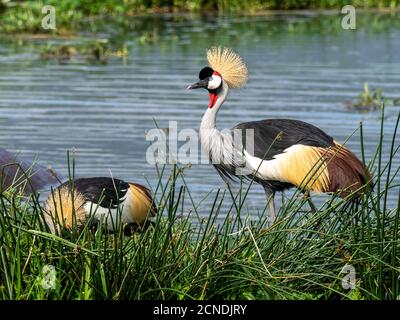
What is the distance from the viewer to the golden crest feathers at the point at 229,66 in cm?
909

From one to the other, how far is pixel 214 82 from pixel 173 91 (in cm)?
953

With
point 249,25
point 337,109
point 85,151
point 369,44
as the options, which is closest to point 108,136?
point 85,151

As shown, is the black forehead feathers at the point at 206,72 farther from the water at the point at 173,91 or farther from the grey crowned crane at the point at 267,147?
the water at the point at 173,91

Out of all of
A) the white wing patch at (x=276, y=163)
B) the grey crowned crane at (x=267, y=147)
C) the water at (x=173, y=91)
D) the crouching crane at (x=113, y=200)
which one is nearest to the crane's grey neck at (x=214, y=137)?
the grey crowned crane at (x=267, y=147)

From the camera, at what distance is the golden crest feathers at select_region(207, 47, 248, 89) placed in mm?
9086

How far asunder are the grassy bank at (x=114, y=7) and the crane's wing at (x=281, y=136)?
56.6ft

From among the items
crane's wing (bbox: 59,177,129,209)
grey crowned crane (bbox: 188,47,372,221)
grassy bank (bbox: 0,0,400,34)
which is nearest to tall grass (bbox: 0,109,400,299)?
crane's wing (bbox: 59,177,129,209)

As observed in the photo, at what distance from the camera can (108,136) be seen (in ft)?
49.4

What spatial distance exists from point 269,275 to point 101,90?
13132 millimetres

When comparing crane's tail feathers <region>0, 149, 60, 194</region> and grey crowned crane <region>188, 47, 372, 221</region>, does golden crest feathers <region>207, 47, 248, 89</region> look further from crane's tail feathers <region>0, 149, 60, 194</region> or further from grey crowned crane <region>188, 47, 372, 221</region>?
crane's tail feathers <region>0, 149, 60, 194</region>

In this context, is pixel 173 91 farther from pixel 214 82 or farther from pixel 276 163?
pixel 276 163

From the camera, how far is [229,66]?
30.0 ft

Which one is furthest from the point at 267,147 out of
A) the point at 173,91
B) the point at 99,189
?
the point at 173,91

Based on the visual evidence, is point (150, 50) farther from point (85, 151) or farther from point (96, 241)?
point (96, 241)
